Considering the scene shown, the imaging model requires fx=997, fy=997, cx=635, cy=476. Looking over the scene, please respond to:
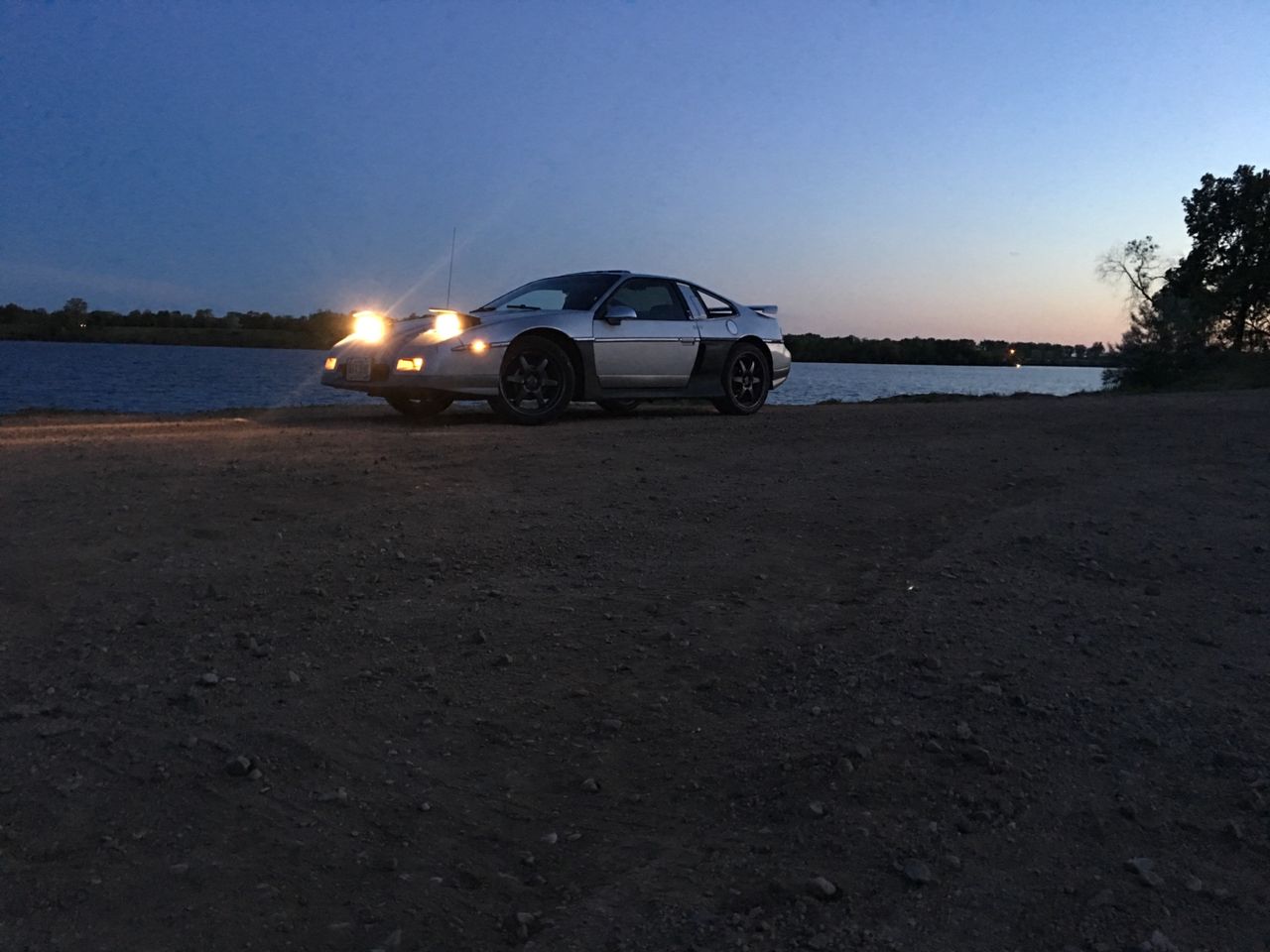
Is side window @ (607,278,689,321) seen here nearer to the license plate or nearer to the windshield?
the windshield

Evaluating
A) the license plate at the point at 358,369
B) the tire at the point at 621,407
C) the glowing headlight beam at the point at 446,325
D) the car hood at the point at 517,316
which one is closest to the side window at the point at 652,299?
the car hood at the point at 517,316

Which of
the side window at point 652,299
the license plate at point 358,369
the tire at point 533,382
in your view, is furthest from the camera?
the side window at point 652,299

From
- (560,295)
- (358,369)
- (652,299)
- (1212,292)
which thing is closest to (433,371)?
(358,369)

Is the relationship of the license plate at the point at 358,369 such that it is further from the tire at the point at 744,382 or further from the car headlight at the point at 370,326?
the tire at the point at 744,382

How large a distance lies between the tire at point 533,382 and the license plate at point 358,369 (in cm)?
111

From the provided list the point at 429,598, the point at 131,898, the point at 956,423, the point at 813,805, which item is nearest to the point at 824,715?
the point at 813,805

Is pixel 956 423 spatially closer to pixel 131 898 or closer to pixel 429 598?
pixel 429 598

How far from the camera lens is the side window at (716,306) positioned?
1070 cm

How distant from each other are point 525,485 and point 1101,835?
3775mm

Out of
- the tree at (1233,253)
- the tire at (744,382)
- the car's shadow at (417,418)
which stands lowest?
the car's shadow at (417,418)

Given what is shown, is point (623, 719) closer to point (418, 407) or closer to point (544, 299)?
point (544, 299)

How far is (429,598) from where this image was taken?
378 centimetres

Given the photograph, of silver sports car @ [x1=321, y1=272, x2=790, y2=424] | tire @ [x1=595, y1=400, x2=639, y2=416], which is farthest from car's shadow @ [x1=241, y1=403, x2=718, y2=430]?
silver sports car @ [x1=321, y1=272, x2=790, y2=424]

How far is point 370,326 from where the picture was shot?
9.23 metres
